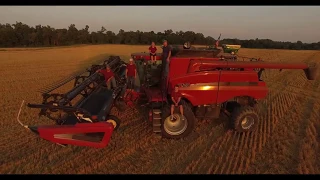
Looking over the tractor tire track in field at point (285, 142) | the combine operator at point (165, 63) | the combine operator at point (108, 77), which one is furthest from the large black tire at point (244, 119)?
the combine operator at point (108, 77)

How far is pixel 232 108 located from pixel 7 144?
205 inches

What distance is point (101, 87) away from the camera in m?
7.68

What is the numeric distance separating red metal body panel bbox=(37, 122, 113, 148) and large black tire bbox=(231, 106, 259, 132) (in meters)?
3.02

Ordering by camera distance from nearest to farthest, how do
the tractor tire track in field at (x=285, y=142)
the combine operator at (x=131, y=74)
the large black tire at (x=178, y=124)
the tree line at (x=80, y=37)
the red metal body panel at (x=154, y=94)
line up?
the tractor tire track in field at (x=285, y=142), the large black tire at (x=178, y=124), the red metal body panel at (x=154, y=94), the combine operator at (x=131, y=74), the tree line at (x=80, y=37)

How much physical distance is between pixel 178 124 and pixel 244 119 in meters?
Result: 1.63

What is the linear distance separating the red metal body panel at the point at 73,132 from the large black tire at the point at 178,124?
1408 millimetres

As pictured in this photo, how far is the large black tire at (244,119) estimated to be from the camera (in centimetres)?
628

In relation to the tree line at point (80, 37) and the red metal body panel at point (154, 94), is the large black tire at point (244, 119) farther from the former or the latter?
the tree line at point (80, 37)

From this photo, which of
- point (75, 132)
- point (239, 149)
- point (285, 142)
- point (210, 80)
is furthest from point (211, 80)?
point (75, 132)

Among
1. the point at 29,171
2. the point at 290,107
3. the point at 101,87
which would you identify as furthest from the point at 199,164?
the point at 290,107

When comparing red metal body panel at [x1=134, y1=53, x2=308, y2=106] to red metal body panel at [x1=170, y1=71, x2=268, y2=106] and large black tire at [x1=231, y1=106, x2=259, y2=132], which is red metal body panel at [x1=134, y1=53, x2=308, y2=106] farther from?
large black tire at [x1=231, y1=106, x2=259, y2=132]

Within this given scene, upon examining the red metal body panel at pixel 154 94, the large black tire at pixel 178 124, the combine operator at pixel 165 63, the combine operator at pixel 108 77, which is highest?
the combine operator at pixel 165 63

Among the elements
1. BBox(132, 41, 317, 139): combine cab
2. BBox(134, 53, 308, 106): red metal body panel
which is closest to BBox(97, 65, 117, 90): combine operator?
BBox(132, 41, 317, 139): combine cab

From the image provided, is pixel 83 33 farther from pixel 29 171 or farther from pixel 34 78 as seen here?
pixel 29 171
